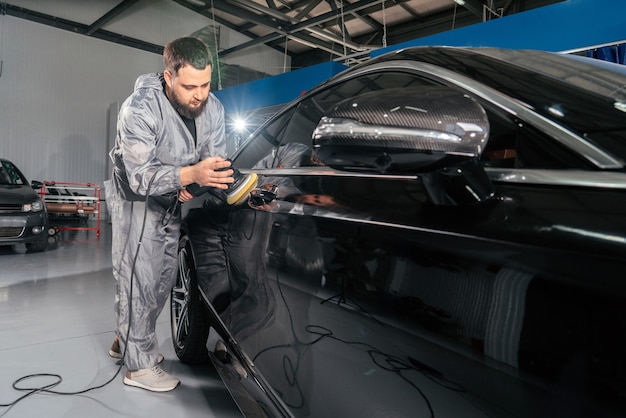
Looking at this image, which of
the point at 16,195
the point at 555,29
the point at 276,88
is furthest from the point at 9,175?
the point at 555,29

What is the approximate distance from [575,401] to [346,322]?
1.39 ft

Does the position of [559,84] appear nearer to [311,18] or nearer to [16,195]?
[16,195]

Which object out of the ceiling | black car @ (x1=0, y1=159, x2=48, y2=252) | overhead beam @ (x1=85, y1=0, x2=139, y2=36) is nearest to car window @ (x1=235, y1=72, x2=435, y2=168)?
black car @ (x1=0, y1=159, x2=48, y2=252)

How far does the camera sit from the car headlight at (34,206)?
17.9 ft

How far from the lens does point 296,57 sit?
37.1 ft

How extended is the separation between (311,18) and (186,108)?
8.71 meters

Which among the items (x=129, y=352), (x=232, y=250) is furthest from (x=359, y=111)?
(x=129, y=352)

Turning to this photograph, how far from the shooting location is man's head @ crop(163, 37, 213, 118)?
5.56ft

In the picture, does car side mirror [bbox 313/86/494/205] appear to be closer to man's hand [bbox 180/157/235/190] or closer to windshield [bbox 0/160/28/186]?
man's hand [bbox 180/157/235/190]

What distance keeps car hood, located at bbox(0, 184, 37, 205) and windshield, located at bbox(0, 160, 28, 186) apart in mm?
211

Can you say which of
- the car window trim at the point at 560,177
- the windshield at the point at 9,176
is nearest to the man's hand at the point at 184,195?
the car window trim at the point at 560,177

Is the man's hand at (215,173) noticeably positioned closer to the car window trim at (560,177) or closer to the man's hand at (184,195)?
the man's hand at (184,195)

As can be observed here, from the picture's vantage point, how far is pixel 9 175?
6070mm

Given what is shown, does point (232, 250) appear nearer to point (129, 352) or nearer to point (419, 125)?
point (129, 352)
